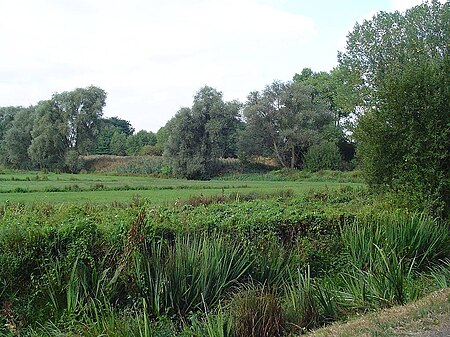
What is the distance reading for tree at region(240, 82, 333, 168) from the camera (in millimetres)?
49156

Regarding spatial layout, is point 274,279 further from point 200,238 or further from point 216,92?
point 216,92

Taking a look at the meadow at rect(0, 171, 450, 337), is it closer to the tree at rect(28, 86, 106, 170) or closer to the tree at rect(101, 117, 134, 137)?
the tree at rect(28, 86, 106, 170)

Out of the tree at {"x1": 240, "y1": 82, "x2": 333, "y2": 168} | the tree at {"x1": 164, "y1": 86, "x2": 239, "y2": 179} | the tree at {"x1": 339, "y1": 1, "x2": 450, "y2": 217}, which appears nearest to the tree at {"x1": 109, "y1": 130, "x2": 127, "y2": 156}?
the tree at {"x1": 164, "y1": 86, "x2": 239, "y2": 179}

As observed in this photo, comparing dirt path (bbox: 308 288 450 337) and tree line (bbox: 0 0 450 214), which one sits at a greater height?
tree line (bbox: 0 0 450 214)

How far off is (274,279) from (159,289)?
1962 mm

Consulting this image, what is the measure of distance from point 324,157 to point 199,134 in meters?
12.6

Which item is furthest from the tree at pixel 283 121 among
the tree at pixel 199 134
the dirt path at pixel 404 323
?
the dirt path at pixel 404 323

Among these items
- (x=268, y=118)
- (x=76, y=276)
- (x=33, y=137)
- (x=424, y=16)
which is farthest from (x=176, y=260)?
(x=33, y=137)

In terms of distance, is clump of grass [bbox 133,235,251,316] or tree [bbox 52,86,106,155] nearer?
clump of grass [bbox 133,235,251,316]

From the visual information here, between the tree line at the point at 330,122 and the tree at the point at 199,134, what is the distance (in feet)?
0.34

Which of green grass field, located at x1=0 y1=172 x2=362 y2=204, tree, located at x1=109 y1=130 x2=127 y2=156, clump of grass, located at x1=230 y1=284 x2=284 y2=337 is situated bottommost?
clump of grass, located at x1=230 y1=284 x2=284 y2=337

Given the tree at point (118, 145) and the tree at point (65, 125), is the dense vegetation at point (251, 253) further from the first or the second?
the tree at point (118, 145)

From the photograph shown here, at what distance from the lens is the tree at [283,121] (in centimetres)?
4916

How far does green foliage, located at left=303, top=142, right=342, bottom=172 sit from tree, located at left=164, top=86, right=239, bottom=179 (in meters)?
9.11
